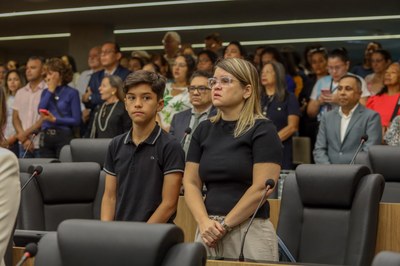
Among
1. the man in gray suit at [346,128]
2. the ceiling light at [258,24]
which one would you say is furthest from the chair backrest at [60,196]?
the ceiling light at [258,24]

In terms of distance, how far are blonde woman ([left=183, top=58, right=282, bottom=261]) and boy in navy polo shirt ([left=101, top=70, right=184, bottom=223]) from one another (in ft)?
0.36

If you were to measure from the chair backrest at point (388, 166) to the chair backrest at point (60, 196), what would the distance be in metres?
1.52

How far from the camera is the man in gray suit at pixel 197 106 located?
5371 mm

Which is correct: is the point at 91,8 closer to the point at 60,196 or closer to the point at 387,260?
the point at 60,196

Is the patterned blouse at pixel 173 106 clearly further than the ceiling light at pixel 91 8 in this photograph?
No

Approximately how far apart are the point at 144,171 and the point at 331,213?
1.05 m

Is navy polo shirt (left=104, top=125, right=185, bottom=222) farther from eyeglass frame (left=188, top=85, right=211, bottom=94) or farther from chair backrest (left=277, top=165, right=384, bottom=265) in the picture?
eyeglass frame (left=188, top=85, right=211, bottom=94)

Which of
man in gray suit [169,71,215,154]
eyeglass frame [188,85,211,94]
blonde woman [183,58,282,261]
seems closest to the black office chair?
man in gray suit [169,71,215,154]

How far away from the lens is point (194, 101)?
543 cm

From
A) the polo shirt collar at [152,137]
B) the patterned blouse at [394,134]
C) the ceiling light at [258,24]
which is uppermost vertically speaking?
the ceiling light at [258,24]

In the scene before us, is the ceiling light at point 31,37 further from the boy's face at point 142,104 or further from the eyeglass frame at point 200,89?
the boy's face at point 142,104

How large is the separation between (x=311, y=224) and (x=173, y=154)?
93 centimetres

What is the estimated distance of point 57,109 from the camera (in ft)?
23.9

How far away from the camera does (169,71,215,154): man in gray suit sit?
17.6 feet
